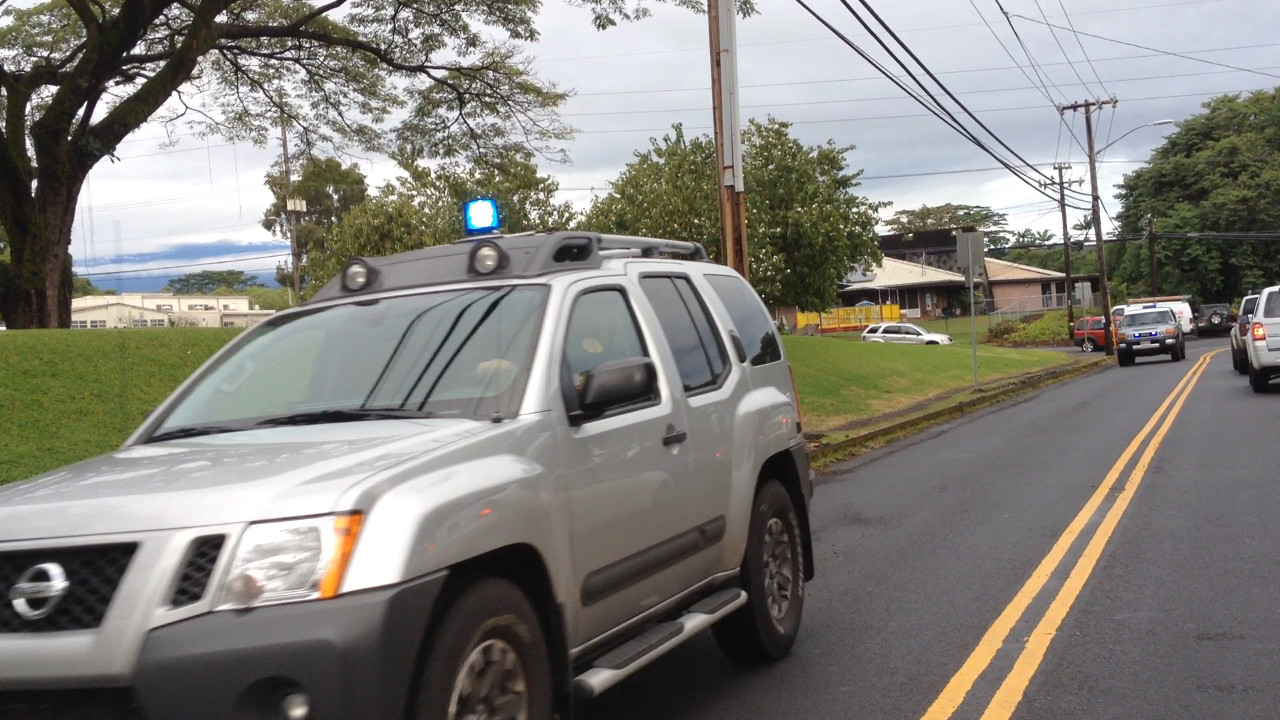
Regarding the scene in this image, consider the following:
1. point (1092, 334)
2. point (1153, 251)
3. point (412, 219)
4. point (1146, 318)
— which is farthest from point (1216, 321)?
point (412, 219)

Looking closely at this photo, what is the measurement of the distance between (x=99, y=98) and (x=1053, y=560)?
16.3m

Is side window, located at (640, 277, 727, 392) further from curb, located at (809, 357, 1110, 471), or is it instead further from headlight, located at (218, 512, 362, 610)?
curb, located at (809, 357, 1110, 471)

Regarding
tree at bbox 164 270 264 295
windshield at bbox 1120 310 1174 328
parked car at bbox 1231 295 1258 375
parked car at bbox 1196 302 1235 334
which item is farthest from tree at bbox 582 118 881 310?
tree at bbox 164 270 264 295

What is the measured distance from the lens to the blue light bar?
674 cm

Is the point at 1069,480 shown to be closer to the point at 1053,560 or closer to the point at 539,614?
the point at 1053,560

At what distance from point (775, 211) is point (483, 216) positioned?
3827 cm

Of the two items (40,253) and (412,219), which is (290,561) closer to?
(40,253)

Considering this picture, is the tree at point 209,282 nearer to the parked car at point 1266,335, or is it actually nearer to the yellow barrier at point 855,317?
the yellow barrier at point 855,317

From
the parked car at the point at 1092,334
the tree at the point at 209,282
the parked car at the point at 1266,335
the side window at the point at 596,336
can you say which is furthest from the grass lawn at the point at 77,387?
the tree at the point at 209,282

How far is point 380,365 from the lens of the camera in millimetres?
4797

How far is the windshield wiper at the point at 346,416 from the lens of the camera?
173 inches

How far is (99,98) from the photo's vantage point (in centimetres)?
1900

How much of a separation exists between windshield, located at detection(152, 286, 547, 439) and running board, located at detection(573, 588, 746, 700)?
0.98 meters

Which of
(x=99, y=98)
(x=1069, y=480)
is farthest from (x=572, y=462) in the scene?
(x=99, y=98)
